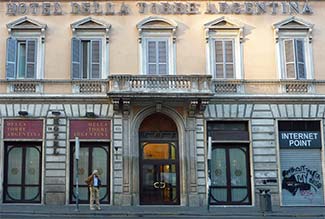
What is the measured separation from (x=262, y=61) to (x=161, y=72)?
506 centimetres

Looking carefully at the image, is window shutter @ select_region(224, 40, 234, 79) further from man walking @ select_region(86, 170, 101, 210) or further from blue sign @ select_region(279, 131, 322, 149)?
man walking @ select_region(86, 170, 101, 210)

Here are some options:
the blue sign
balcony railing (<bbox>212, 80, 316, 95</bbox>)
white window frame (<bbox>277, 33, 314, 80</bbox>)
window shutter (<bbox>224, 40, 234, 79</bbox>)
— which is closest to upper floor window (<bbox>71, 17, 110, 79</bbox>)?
balcony railing (<bbox>212, 80, 316, 95</bbox>)

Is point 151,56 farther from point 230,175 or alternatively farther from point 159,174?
point 230,175

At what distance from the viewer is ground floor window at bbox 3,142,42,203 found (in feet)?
72.7

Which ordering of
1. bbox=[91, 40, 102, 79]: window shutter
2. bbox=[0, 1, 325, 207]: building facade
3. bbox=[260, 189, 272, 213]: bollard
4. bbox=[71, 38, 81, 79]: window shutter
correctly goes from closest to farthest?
bbox=[260, 189, 272, 213]: bollard
bbox=[0, 1, 325, 207]: building facade
bbox=[71, 38, 81, 79]: window shutter
bbox=[91, 40, 102, 79]: window shutter

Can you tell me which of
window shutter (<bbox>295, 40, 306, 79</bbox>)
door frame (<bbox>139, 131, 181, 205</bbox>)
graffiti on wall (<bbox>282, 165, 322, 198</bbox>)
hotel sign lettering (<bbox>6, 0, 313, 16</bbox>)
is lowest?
graffiti on wall (<bbox>282, 165, 322, 198</bbox>)

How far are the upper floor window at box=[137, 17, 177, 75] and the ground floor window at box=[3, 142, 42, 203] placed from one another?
677 centimetres

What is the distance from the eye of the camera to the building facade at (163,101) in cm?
2211

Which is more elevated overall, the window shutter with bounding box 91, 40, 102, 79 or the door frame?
the window shutter with bounding box 91, 40, 102, 79

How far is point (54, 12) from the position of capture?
23.3m

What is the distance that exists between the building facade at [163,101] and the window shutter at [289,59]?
0.23 feet

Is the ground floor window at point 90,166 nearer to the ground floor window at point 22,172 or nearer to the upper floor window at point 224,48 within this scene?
the ground floor window at point 22,172

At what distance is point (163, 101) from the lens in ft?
72.5

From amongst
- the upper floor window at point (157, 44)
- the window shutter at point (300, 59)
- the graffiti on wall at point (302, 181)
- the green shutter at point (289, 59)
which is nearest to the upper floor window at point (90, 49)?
the upper floor window at point (157, 44)
